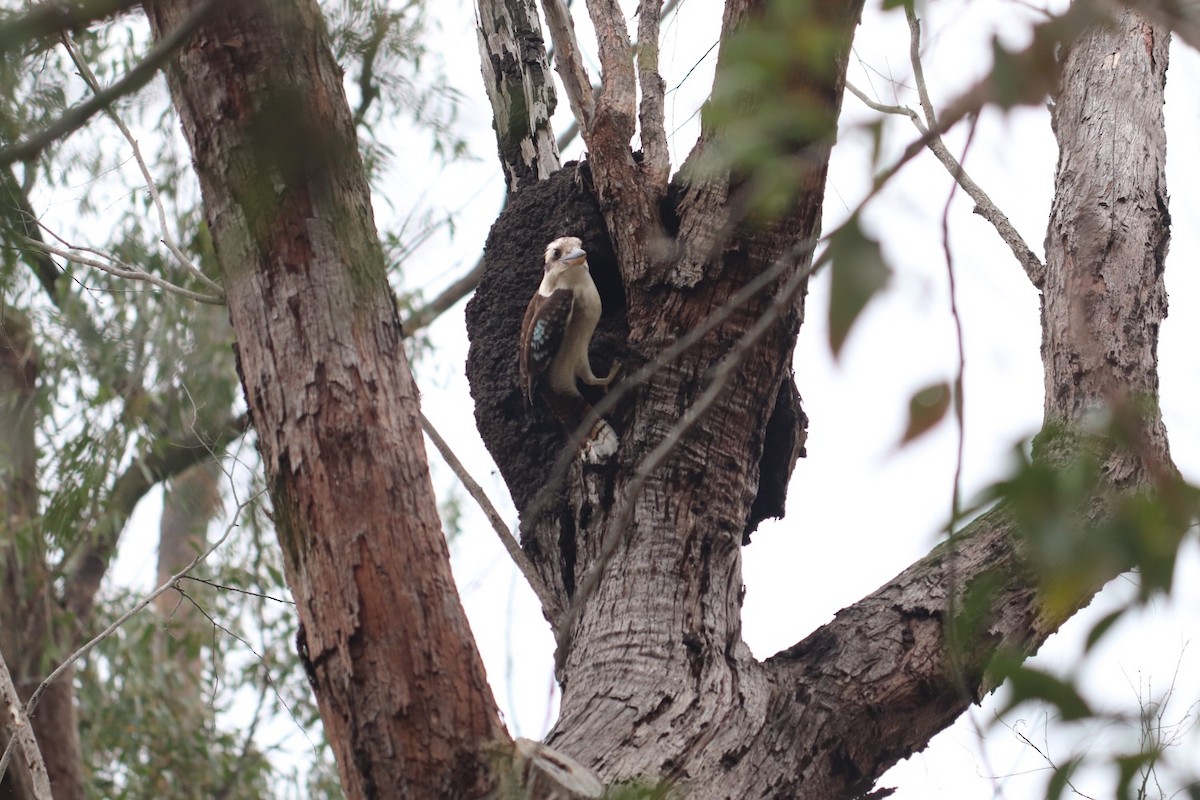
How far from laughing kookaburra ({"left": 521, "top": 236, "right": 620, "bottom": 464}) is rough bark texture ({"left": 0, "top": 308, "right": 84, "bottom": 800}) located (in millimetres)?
3312

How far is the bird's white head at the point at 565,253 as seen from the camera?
10.7 feet

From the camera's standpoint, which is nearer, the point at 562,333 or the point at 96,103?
the point at 96,103

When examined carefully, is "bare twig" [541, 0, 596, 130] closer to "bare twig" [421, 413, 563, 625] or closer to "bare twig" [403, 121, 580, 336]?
"bare twig" [421, 413, 563, 625]

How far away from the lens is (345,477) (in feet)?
6.31

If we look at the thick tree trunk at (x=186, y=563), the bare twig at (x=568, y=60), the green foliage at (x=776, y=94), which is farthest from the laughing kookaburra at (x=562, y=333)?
the thick tree trunk at (x=186, y=563)

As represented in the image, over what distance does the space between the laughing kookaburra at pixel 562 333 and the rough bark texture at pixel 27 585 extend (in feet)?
10.9

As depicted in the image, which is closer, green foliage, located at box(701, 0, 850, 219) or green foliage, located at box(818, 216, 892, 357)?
green foliage, located at box(818, 216, 892, 357)

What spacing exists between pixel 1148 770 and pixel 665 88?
2333 mm

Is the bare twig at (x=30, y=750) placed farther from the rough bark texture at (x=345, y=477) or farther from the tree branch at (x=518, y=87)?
the tree branch at (x=518, y=87)

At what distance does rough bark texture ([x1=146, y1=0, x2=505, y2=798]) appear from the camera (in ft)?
6.20

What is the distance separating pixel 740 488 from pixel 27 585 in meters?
4.82

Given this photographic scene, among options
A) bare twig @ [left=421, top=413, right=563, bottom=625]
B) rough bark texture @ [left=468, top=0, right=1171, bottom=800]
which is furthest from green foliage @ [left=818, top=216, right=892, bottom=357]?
bare twig @ [left=421, top=413, right=563, bottom=625]

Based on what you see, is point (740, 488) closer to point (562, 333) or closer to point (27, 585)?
point (562, 333)

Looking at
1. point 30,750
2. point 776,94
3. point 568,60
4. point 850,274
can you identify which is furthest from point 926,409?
point 30,750
